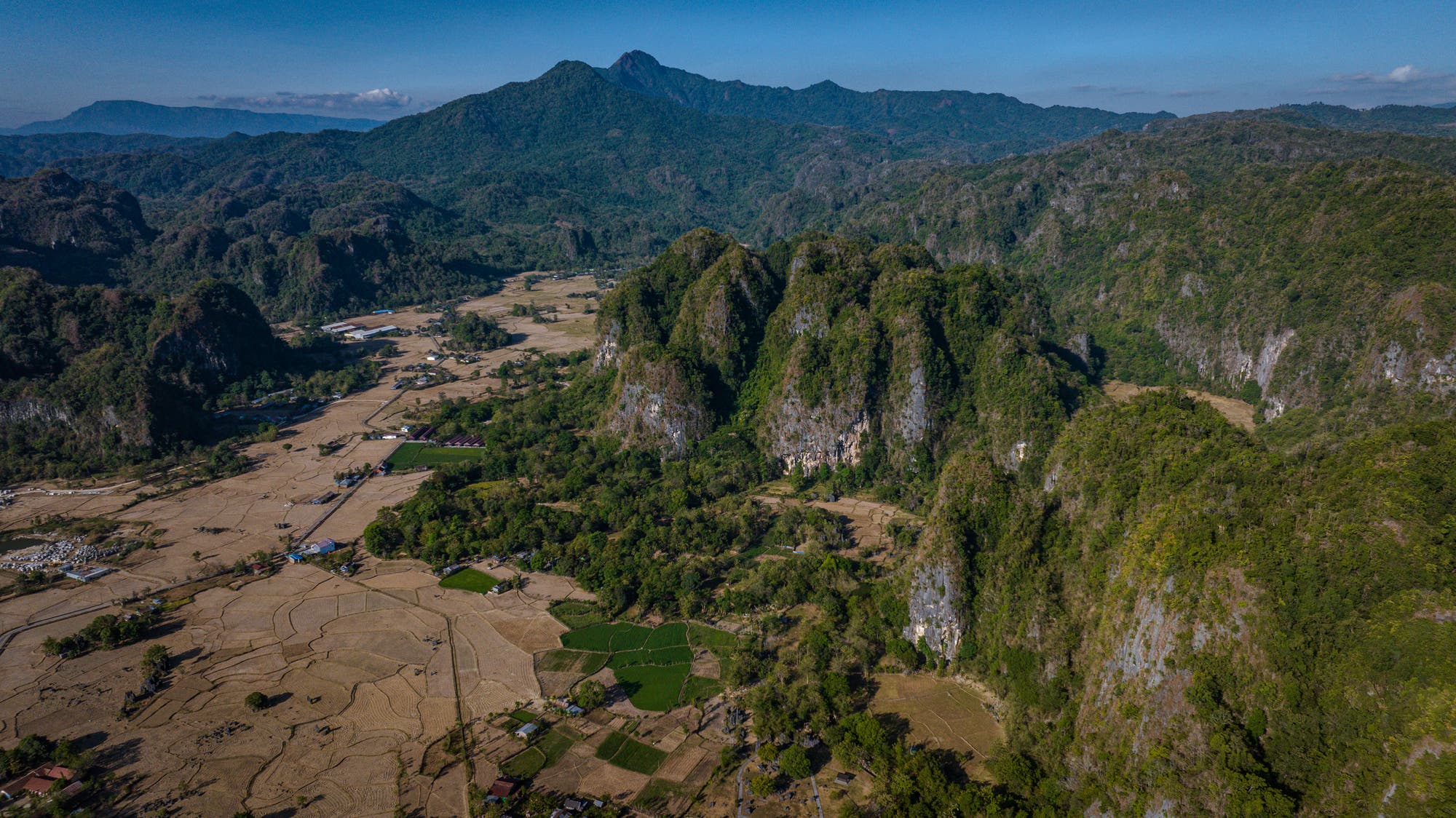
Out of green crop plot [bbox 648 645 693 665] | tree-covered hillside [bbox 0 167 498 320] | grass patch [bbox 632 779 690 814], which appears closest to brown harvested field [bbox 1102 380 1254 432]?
green crop plot [bbox 648 645 693 665]

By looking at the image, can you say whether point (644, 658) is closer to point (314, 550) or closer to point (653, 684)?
point (653, 684)

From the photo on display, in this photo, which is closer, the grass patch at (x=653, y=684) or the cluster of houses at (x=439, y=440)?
the grass patch at (x=653, y=684)

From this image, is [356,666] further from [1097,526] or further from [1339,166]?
[1339,166]

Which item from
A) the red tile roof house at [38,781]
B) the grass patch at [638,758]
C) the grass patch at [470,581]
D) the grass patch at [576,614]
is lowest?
the grass patch at [638,758]

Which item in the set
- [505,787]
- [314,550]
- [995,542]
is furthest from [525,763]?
[314,550]

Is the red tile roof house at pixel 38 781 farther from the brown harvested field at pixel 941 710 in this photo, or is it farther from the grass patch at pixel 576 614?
the brown harvested field at pixel 941 710

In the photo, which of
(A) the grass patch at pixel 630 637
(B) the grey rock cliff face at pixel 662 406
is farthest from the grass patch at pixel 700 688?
(B) the grey rock cliff face at pixel 662 406

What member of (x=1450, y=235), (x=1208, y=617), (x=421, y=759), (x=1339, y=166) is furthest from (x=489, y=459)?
(x=1339, y=166)
